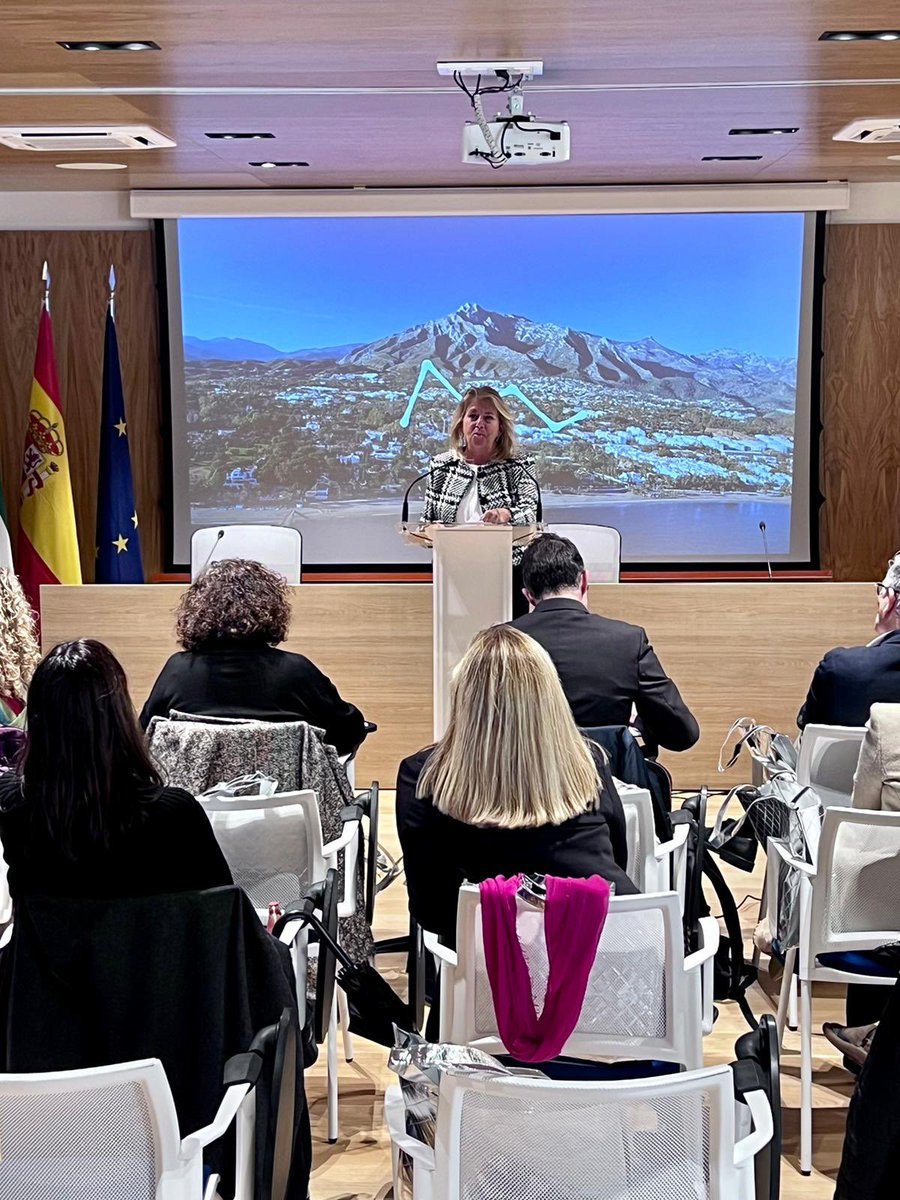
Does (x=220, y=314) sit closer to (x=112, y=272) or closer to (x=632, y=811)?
(x=112, y=272)

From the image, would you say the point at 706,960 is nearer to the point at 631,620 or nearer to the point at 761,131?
the point at 631,620

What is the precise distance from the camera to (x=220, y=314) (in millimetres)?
8336

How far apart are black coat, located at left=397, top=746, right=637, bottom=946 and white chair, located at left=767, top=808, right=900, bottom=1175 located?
58cm

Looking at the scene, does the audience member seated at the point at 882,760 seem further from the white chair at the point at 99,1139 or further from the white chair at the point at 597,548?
the white chair at the point at 597,548

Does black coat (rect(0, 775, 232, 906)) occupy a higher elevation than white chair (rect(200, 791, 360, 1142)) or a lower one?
higher

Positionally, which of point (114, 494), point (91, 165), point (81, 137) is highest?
point (91, 165)

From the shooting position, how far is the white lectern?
5375mm

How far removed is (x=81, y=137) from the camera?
5.89 meters

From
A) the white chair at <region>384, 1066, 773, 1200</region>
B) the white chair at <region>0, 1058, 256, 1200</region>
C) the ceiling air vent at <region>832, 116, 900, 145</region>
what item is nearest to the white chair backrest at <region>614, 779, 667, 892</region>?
the white chair at <region>384, 1066, 773, 1200</region>

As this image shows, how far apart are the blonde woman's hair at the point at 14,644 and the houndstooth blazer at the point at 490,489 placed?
2.43 meters

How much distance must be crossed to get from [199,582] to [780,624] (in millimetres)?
3170

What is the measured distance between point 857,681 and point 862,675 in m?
0.02

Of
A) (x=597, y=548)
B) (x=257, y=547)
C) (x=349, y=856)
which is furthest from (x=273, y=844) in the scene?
(x=597, y=548)

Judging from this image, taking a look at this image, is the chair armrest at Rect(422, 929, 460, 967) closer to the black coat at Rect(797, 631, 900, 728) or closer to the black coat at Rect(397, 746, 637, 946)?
the black coat at Rect(397, 746, 637, 946)
